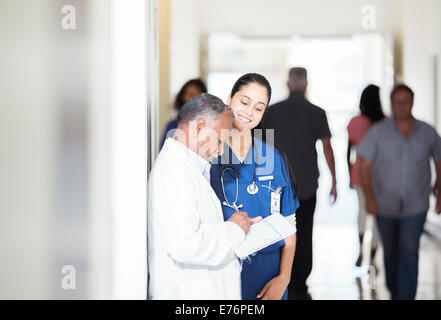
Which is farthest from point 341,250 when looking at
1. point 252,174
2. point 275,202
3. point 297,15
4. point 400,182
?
point 297,15

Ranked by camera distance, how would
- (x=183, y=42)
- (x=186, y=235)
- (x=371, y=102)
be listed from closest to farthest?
(x=186, y=235)
(x=371, y=102)
(x=183, y=42)

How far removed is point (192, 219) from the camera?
2041mm

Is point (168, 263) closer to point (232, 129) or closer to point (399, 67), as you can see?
point (232, 129)

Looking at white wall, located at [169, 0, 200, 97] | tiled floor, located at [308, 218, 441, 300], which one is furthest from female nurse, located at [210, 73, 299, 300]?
white wall, located at [169, 0, 200, 97]

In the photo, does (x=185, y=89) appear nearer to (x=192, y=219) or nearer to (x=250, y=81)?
(x=250, y=81)

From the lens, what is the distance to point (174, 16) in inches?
114

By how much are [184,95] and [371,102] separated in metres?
0.93

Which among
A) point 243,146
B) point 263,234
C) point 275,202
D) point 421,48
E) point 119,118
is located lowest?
point 263,234

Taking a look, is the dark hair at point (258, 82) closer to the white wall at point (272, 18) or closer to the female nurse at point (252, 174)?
the female nurse at point (252, 174)

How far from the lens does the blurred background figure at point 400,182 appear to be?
2.87 metres

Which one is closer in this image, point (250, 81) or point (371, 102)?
point (250, 81)

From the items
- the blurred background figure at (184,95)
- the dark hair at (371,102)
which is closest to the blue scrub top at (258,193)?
the blurred background figure at (184,95)

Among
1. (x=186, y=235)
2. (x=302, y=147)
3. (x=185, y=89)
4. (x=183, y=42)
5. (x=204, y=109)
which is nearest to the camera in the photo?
(x=186, y=235)
